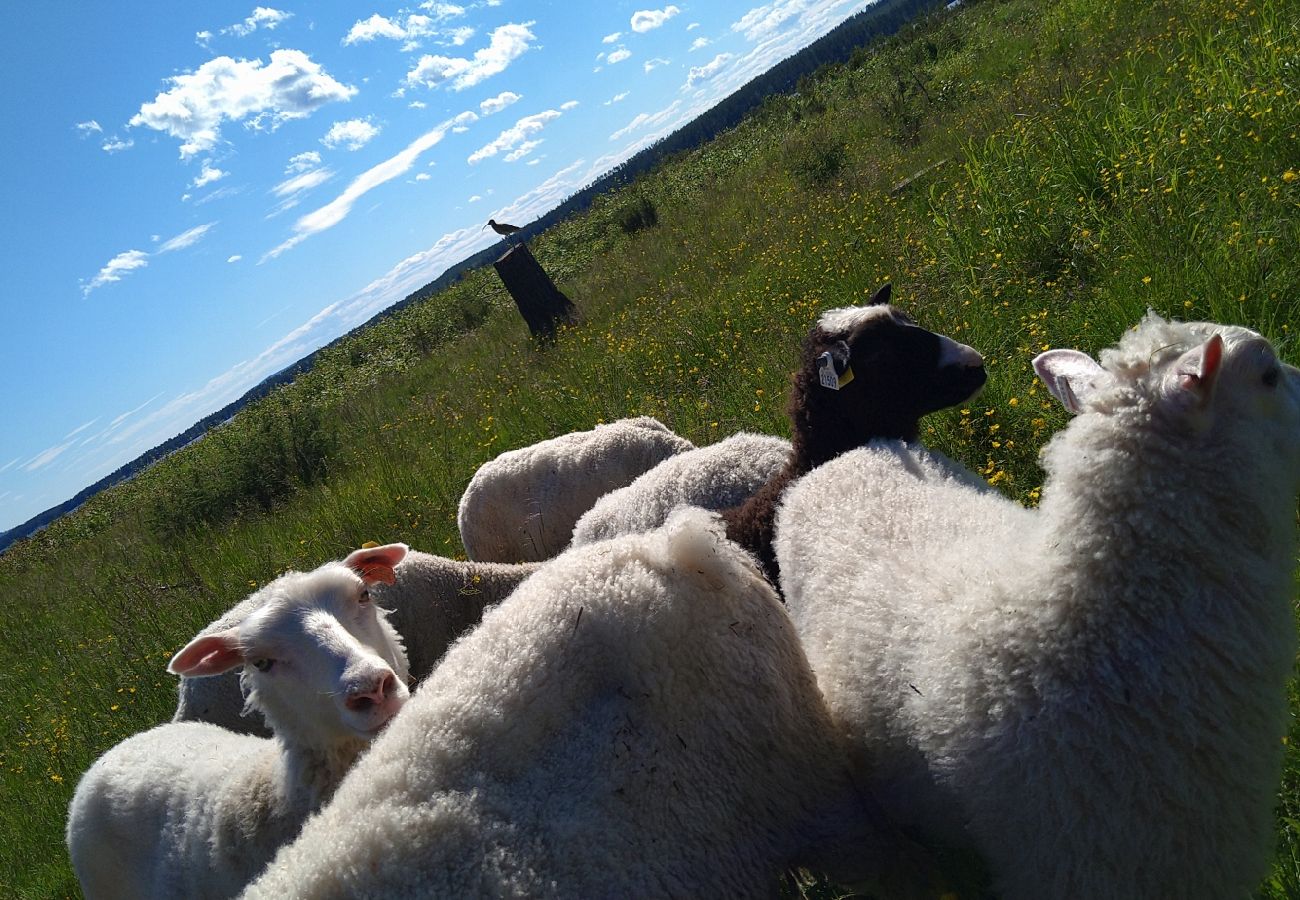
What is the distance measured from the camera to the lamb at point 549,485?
20.6ft

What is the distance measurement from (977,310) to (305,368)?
31743 millimetres

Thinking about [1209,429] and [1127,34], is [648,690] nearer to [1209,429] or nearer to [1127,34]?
[1209,429]

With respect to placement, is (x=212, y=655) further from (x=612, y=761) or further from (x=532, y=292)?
(x=532, y=292)

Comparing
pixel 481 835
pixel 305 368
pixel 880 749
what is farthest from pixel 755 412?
pixel 305 368

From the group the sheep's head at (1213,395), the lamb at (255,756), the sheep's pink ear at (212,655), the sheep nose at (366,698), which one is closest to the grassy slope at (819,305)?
the sheep's head at (1213,395)

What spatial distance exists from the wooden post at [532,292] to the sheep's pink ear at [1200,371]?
500 inches

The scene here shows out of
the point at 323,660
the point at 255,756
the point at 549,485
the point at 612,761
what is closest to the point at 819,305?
the point at 549,485

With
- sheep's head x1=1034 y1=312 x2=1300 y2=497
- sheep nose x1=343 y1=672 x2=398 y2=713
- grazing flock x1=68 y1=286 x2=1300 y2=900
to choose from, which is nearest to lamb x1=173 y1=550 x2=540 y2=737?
sheep nose x1=343 y1=672 x2=398 y2=713

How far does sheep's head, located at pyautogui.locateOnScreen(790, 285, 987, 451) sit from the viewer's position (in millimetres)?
4324

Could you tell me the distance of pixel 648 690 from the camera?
2.30 metres

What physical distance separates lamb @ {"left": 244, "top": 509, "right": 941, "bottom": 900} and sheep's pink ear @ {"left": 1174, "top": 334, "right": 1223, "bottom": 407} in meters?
1.31

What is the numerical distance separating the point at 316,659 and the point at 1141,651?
3.07 metres

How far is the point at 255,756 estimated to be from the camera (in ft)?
12.4

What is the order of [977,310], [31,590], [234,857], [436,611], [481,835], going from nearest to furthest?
[481,835] → [234,857] → [436,611] → [977,310] → [31,590]
